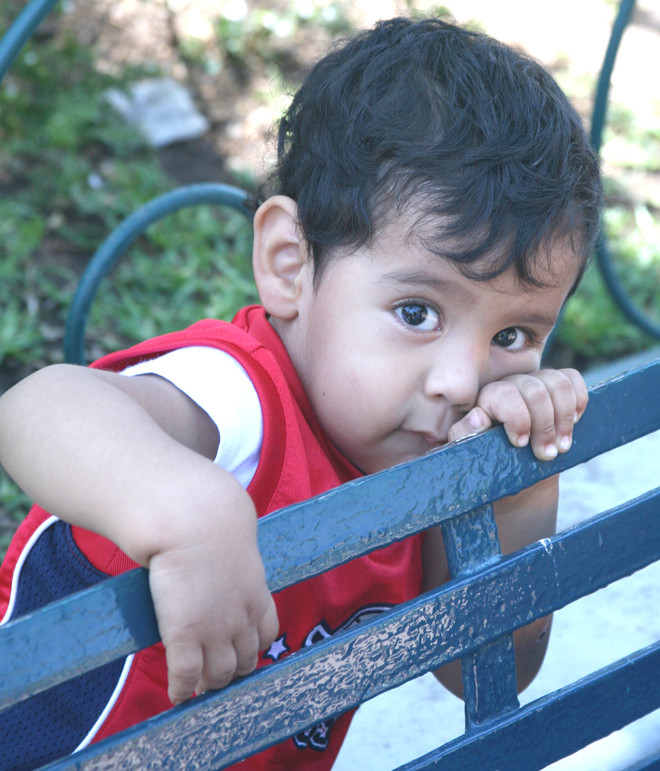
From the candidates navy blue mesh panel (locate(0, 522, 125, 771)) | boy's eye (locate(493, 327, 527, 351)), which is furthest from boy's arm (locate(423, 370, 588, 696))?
navy blue mesh panel (locate(0, 522, 125, 771))

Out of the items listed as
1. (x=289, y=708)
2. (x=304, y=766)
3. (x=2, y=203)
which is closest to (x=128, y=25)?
(x=2, y=203)

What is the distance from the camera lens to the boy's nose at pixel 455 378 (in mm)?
1409

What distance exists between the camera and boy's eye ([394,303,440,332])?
1.44m

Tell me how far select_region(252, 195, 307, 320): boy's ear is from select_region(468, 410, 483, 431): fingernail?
0.39 meters

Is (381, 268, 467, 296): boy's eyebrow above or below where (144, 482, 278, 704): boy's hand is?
above

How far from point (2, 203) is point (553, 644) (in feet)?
7.97

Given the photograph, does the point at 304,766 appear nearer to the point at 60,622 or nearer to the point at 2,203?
the point at 60,622

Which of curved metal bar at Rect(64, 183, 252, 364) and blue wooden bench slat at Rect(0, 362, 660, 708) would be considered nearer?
blue wooden bench slat at Rect(0, 362, 660, 708)

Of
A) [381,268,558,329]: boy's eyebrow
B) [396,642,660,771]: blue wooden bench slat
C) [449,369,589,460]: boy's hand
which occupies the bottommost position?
[396,642,660,771]: blue wooden bench slat

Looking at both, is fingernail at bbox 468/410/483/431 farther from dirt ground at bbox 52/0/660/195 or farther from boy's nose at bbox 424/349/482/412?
dirt ground at bbox 52/0/660/195

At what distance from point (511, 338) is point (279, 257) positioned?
1.36 ft

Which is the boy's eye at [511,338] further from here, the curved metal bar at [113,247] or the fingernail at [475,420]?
the curved metal bar at [113,247]

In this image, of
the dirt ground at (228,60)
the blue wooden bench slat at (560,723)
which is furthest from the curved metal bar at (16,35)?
the dirt ground at (228,60)

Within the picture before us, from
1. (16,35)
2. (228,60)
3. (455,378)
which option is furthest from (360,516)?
(228,60)
